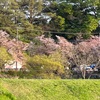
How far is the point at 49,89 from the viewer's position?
985 cm

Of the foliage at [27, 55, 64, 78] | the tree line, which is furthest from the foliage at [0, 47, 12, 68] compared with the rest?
the tree line

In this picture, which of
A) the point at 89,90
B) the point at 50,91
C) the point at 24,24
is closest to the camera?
the point at 50,91

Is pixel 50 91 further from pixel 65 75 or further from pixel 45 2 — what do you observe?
pixel 45 2

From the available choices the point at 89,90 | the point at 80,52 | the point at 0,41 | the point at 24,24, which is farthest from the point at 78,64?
the point at 89,90

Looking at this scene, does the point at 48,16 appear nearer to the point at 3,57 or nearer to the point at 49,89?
the point at 3,57

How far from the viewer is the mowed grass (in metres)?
9.32

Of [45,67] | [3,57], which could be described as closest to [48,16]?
[45,67]

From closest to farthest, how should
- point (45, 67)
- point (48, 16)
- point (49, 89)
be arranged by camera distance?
1. point (49, 89)
2. point (45, 67)
3. point (48, 16)

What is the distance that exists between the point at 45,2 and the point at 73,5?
10.5 ft

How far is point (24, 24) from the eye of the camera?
1035 inches

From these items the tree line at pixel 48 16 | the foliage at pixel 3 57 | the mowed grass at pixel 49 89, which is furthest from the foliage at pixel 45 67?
the tree line at pixel 48 16

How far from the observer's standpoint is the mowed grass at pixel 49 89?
932 centimetres

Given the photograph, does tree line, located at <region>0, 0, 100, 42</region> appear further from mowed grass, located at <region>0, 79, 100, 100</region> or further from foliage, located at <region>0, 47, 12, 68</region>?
mowed grass, located at <region>0, 79, 100, 100</region>

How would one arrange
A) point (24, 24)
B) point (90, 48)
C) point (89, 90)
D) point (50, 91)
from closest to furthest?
point (50, 91) → point (89, 90) → point (90, 48) → point (24, 24)
